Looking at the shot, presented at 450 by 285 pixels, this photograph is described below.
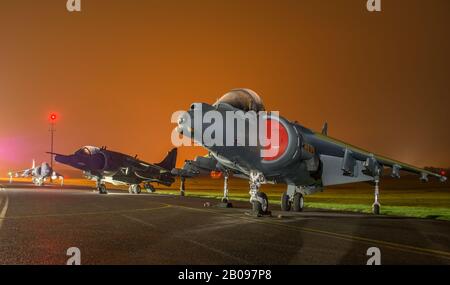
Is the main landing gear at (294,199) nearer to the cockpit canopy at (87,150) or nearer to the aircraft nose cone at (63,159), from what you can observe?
the cockpit canopy at (87,150)

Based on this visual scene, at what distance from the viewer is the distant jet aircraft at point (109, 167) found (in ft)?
125

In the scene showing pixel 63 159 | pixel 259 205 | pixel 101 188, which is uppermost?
pixel 63 159

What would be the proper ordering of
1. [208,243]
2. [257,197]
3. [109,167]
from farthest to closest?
1. [109,167]
2. [257,197]
3. [208,243]

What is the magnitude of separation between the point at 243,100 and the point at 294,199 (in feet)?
21.6

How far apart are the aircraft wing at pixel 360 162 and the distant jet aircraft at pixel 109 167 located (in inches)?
937

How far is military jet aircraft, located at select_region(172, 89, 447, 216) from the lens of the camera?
13734mm

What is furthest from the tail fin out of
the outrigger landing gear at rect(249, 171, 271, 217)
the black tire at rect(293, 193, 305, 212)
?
the outrigger landing gear at rect(249, 171, 271, 217)

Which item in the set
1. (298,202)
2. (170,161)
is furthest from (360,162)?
(170,161)

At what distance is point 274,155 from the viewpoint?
1537 centimetres

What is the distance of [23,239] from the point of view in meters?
8.95

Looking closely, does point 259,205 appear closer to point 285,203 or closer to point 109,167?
point 285,203

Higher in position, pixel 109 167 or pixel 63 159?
pixel 63 159

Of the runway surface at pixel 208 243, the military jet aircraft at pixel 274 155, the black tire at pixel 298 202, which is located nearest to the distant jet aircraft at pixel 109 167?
the military jet aircraft at pixel 274 155
